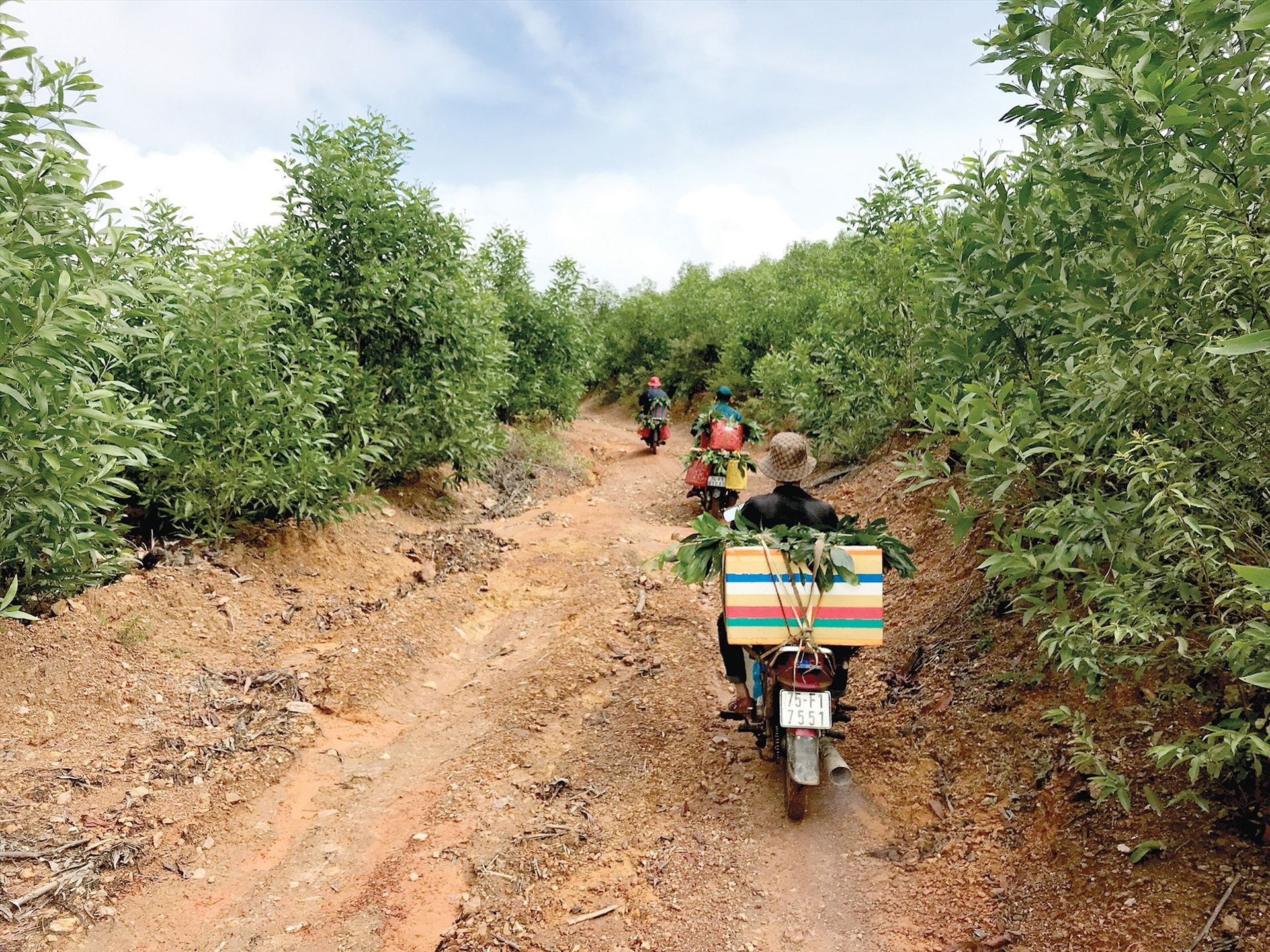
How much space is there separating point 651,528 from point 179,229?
698 cm

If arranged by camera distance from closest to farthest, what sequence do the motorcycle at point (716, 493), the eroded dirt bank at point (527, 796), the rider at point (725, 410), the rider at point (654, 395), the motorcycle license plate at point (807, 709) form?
the eroded dirt bank at point (527, 796) → the motorcycle license plate at point (807, 709) → the rider at point (725, 410) → the motorcycle at point (716, 493) → the rider at point (654, 395)

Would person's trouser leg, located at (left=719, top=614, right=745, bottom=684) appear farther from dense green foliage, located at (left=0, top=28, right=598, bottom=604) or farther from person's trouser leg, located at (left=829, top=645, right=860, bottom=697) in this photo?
dense green foliage, located at (left=0, top=28, right=598, bottom=604)

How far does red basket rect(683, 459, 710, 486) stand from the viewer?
11742 mm

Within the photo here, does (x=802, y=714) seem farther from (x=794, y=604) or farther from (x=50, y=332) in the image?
(x=50, y=332)

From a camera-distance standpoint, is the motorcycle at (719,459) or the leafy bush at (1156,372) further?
the motorcycle at (719,459)

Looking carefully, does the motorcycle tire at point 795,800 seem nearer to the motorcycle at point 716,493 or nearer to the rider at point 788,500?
the rider at point 788,500

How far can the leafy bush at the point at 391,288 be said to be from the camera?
9617mm

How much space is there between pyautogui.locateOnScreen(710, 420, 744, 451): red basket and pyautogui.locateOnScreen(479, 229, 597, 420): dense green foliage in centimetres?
830

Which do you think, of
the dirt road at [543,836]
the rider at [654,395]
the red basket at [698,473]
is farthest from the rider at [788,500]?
the rider at [654,395]

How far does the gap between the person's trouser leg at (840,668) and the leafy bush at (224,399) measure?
5633 millimetres

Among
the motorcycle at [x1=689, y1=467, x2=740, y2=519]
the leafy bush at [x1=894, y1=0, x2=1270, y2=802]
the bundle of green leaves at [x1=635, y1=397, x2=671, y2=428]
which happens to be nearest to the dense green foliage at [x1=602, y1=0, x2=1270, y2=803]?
the leafy bush at [x1=894, y1=0, x2=1270, y2=802]

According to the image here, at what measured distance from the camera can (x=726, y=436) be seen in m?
11.5

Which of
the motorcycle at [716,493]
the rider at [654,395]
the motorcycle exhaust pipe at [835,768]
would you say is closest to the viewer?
the motorcycle exhaust pipe at [835,768]

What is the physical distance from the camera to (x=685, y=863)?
3.76 m
